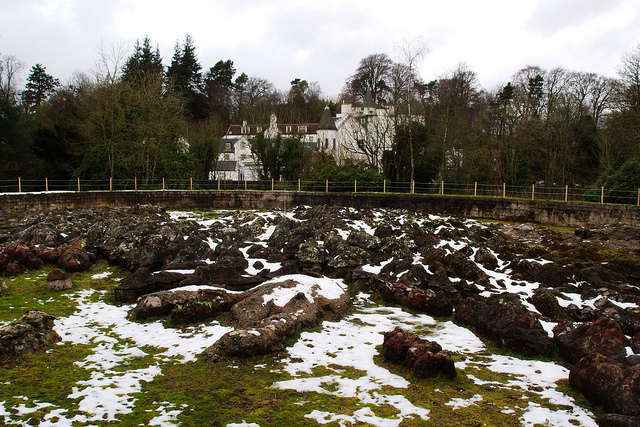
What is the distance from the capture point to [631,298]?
7.74 m

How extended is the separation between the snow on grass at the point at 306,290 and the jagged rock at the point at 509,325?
2.27m

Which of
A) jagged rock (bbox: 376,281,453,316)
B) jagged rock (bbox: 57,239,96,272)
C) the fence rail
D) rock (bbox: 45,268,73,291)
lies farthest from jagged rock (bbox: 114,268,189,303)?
the fence rail

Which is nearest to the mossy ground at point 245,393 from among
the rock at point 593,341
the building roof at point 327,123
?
the rock at point 593,341

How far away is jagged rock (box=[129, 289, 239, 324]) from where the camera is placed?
6848 mm

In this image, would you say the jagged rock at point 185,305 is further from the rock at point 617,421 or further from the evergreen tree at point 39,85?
the evergreen tree at point 39,85

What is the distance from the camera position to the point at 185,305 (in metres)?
6.96

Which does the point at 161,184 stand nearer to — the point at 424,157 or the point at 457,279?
the point at 424,157

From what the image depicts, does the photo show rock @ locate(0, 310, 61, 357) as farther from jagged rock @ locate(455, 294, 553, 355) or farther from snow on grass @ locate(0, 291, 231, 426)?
jagged rock @ locate(455, 294, 553, 355)

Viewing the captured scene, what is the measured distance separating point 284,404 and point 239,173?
50050mm

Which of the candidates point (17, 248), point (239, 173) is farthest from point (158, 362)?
point (239, 173)

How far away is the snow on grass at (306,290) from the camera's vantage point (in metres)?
7.05

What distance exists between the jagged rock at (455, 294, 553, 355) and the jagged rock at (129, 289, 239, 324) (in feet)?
12.9

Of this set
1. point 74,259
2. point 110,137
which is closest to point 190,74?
point 110,137

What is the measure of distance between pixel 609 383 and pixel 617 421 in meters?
0.50
